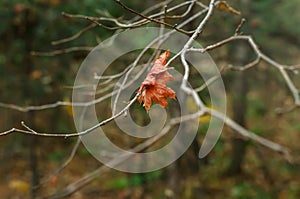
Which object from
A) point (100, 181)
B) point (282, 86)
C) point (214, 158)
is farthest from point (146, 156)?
point (282, 86)

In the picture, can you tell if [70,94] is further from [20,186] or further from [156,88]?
[156,88]

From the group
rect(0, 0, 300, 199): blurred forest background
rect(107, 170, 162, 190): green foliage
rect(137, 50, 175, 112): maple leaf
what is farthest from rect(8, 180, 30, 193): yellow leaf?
rect(137, 50, 175, 112): maple leaf

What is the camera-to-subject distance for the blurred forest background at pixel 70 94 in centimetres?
389

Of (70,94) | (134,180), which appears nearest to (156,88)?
(70,94)

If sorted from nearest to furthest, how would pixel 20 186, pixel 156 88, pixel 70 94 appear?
pixel 156 88
pixel 70 94
pixel 20 186

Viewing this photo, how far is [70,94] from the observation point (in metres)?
4.88

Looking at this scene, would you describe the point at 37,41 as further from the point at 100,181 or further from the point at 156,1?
the point at 100,181

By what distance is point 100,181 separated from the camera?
557 cm

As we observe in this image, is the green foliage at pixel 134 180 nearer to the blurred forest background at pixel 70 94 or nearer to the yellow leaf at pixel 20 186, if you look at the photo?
the blurred forest background at pixel 70 94

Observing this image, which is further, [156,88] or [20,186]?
[20,186]

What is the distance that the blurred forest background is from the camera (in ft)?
12.8

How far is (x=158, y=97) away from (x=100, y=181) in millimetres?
4626

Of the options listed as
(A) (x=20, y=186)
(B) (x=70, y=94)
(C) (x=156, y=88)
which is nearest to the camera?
(C) (x=156, y=88)

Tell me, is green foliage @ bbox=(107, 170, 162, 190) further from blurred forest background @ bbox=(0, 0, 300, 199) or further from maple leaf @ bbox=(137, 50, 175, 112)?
maple leaf @ bbox=(137, 50, 175, 112)
